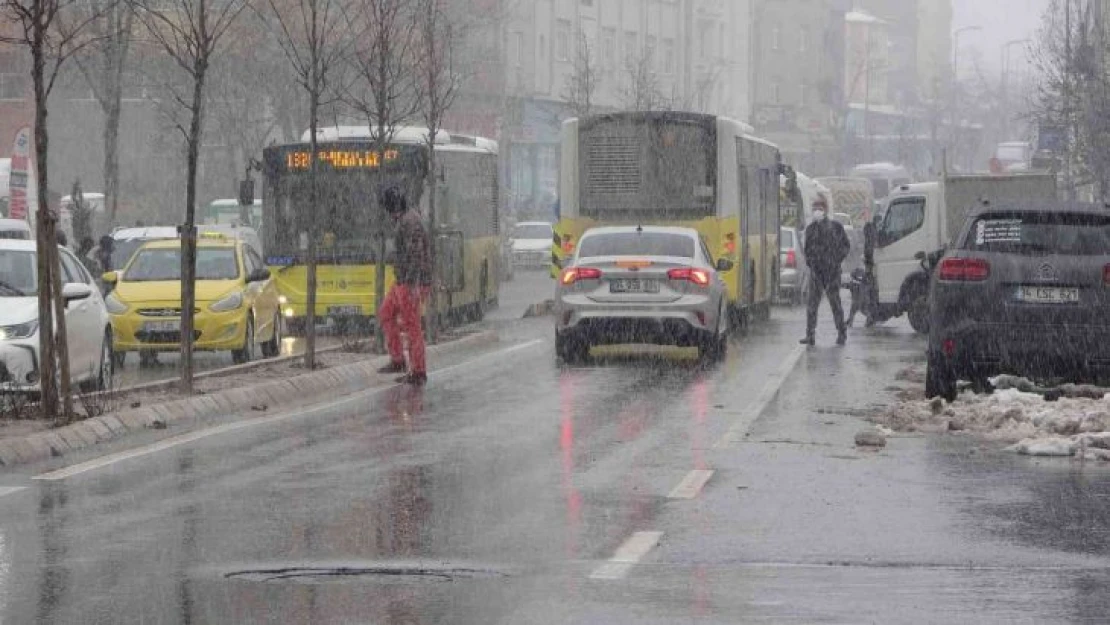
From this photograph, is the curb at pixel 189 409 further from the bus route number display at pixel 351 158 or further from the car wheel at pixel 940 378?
the bus route number display at pixel 351 158

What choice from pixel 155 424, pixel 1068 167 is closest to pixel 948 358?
pixel 155 424

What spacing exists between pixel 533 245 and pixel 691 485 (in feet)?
184

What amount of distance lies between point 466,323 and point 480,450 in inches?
900

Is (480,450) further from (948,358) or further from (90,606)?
(90,606)

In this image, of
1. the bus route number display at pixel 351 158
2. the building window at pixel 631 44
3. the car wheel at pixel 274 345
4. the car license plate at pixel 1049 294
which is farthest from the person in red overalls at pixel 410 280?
the building window at pixel 631 44

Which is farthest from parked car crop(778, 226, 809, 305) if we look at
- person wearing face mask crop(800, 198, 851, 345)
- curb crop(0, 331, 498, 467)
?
curb crop(0, 331, 498, 467)

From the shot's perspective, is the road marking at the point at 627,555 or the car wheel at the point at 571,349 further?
the car wheel at the point at 571,349

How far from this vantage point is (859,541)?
36.5ft

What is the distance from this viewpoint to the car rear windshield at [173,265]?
92.0 feet

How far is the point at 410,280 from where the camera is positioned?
22.3 meters

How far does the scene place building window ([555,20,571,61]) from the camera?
8325cm

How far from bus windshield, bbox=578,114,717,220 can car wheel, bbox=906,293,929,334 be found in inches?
139

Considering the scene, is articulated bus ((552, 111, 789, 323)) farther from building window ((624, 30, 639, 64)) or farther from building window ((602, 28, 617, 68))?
building window ((624, 30, 639, 64))

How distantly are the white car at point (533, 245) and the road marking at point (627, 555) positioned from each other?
188ft
